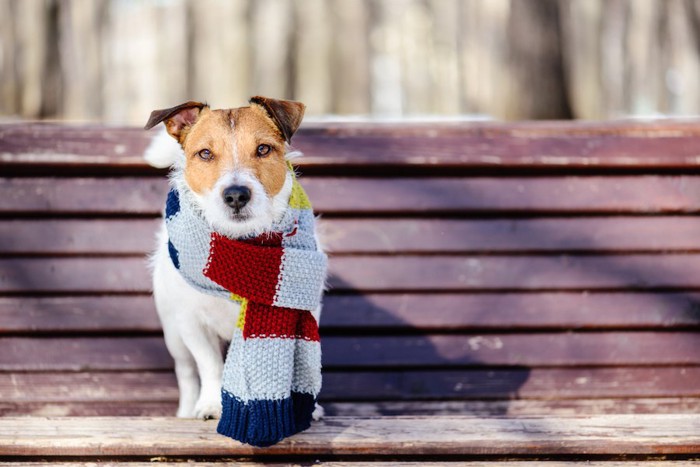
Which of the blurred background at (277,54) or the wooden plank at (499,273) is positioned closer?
the wooden plank at (499,273)

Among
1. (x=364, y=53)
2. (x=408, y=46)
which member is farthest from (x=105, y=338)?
(x=408, y=46)

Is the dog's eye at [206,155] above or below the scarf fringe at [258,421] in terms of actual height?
above

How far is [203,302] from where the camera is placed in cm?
202

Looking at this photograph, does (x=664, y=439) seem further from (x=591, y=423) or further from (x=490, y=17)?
(x=490, y=17)

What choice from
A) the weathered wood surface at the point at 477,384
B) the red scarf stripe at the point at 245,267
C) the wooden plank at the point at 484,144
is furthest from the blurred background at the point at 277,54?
the red scarf stripe at the point at 245,267

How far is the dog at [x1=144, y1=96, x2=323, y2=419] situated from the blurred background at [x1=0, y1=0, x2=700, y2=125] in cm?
155

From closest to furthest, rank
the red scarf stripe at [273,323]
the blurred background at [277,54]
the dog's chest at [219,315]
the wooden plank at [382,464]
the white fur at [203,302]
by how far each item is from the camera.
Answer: the wooden plank at [382,464] < the red scarf stripe at [273,323] < the white fur at [203,302] < the dog's chest at [219,315] < the blurred background at [277,54]

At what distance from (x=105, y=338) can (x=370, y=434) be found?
1.40m

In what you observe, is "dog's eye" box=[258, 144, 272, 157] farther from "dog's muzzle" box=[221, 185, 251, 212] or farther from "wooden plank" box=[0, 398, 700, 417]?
"wooden plank" box=[0, 398, 700, 417]

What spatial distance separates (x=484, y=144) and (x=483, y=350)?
80cm

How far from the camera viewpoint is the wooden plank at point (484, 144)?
2707 mm

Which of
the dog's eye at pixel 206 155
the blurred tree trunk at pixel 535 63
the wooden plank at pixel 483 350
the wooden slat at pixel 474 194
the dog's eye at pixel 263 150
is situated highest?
the blurred tree trunk at pixel 535 63

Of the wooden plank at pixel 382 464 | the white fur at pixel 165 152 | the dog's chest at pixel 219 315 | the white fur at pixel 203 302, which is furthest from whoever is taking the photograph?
the white fur at pixel 165 152

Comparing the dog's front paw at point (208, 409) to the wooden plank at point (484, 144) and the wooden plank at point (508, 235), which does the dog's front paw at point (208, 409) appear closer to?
the wooden plank at point (508, 235)
